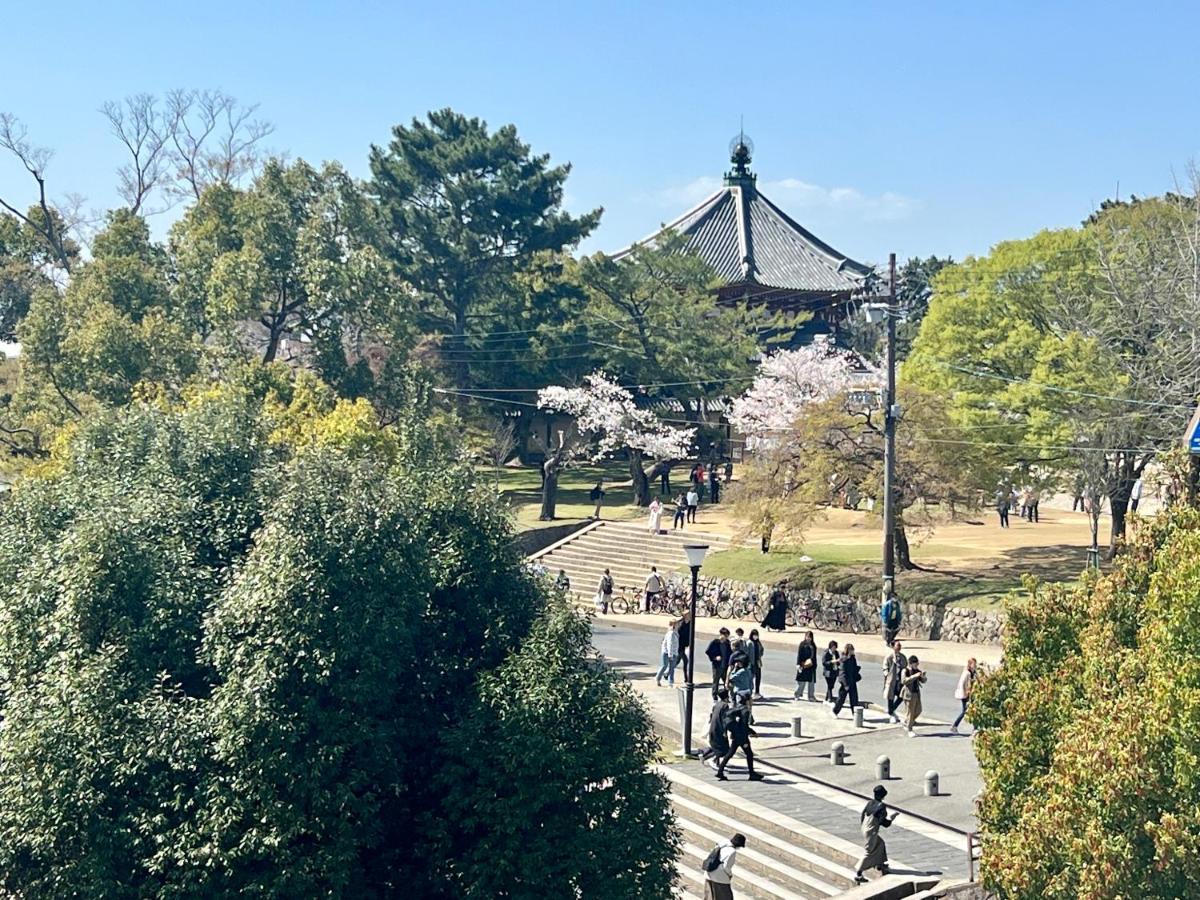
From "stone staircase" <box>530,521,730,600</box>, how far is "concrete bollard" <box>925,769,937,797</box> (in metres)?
19.4

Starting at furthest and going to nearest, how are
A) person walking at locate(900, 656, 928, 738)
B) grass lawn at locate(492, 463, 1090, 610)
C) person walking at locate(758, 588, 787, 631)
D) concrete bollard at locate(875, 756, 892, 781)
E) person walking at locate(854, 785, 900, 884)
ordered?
grass lawn at locate(492, 463, 1090, 610) < person walking at locate(758, 588, 787, 631) < person walking at locate(900, 656, 928, 738) < concrete bollard at locate(875, 756, 892, 781) < person walking at locate(854, 785, 900, 884)

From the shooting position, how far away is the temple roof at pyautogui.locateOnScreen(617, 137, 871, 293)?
58.4 m

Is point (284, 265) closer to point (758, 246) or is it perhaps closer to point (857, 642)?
point (857, 642)

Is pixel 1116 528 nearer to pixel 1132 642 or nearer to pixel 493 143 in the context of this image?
pixel 1132 642

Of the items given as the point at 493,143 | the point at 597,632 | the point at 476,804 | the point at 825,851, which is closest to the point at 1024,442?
the point at 597,632

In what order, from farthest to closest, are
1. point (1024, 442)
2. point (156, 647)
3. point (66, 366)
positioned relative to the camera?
point (66, 366) < point (1024, 442) < point (156, 647)

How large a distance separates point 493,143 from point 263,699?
141ft

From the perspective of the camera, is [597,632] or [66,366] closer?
[597,632]

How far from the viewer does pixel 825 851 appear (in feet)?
48.4

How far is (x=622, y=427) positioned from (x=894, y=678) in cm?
2790

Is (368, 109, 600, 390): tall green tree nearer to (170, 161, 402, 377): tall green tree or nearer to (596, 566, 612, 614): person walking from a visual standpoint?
(170, 161, 402, 377): tall green tree

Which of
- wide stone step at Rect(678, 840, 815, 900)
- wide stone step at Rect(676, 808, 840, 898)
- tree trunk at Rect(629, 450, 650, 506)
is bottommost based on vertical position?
wide stone step at Rect(678, 840, 815, 900)

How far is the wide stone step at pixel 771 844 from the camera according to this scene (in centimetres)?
1426

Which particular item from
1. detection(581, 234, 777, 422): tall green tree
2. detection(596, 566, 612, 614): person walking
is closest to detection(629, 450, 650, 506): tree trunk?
detection(581, 234, 777, 422): tall green tree
